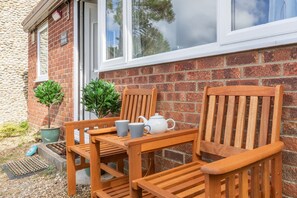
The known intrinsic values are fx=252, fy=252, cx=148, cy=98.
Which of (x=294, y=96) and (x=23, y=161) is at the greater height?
(x=294, y=96)

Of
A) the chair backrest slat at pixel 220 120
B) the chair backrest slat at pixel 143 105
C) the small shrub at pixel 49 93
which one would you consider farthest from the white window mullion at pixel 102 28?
the chair backrest slat at pixel 220 120

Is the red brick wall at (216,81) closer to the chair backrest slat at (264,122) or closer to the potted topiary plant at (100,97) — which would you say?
the chair backrest slat at (264,122)

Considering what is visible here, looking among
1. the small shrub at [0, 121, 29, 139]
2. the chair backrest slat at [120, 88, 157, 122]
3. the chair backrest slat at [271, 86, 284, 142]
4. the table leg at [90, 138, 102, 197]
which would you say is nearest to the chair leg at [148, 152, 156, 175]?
the chair backrest slat at [120, 88, 157, 122]

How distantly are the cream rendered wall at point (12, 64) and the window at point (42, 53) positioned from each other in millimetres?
2154

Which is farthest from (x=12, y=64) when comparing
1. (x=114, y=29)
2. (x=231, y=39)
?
(x=231, y=39)

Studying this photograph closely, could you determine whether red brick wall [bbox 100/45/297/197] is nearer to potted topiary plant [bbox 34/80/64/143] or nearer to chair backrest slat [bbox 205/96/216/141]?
chair backrest slat [bbox 205/96/216/141]

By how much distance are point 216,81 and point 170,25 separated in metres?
0.82

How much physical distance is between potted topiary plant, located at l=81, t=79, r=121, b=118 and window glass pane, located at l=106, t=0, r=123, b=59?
0.52m

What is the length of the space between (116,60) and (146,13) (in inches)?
26.7

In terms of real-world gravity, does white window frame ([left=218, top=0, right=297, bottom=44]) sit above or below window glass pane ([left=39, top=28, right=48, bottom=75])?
below

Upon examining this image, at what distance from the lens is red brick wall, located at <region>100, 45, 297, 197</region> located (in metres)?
1.43

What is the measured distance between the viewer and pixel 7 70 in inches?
300

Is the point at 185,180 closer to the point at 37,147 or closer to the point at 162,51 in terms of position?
the point at 162,51

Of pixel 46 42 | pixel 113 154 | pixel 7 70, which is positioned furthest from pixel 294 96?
pixel 7 70
